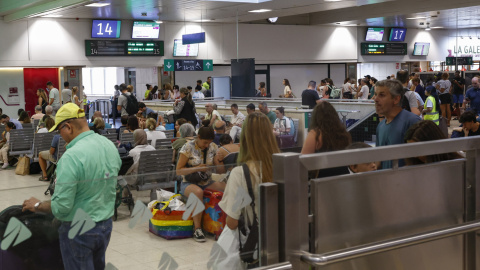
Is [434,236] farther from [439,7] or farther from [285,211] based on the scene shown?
[439,7]

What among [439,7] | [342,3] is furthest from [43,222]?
[439,7]

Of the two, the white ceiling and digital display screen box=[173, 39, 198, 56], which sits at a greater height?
the white ceiling

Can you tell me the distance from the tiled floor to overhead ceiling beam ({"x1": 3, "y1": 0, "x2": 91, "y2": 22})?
13.6 metres

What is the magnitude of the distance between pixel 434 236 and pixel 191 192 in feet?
3.52

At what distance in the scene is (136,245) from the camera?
2.53 meters

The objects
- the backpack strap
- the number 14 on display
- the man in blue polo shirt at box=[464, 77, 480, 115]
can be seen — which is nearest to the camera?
the backpack strap

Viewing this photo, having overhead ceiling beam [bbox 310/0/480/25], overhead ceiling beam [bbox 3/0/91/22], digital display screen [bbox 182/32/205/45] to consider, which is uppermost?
overhead ceiling beam [bbox 310/0/480/25]

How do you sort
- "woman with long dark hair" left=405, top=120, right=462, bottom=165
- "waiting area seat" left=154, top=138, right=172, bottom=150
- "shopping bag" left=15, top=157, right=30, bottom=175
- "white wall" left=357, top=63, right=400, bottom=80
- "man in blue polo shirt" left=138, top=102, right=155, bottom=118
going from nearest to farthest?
"woman with long dark hair" left=405, top=120, right=462, bottom=165 → "waiting area seat" left=154, top=138, right=172, bottom=150 → "shopping bag" left=15, top=157, right=30, bottom=175 → "man in blue polo shirt" left=138, top=102, right=155, bottom=118 → "white wall" left=357, top=63, right=400, bottom=80

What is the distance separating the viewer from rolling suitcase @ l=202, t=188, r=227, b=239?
2672mm

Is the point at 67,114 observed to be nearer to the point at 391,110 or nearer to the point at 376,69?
the point at 391,110

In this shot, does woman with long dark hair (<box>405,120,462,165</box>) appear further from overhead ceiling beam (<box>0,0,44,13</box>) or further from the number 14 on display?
the number 14 on display

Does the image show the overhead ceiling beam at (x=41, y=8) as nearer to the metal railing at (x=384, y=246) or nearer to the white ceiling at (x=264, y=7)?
the white ceiling at (x=264, y=7)

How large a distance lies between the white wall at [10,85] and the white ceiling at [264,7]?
1.69 meters

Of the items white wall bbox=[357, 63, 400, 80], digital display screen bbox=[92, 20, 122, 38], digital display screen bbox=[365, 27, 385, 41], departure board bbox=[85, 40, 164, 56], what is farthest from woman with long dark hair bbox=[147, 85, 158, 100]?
white wall bbox=[357, 63, 400, 80]
